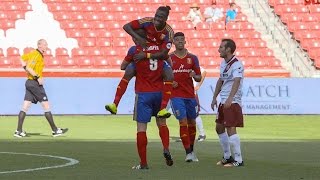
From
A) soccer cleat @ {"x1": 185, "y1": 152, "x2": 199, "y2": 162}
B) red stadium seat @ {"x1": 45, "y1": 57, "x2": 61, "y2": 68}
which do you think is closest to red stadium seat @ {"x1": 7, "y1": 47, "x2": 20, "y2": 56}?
red stadium seat @ {"x1": 45, "y1": 57, "x2": 61, "y2": 68}

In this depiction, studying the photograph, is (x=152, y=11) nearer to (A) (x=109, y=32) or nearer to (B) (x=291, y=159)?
(A) (x=109, y=32)

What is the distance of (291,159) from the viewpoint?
587 inches

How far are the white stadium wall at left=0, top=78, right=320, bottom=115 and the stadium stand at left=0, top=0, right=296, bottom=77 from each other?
2683mm

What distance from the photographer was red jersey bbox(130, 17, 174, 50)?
41.4 feet

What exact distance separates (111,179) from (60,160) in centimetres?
317

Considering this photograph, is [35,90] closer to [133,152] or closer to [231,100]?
[133,152]

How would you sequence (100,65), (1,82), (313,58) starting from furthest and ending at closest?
1. (313,58)
2. (100,65)
3. (1,82)

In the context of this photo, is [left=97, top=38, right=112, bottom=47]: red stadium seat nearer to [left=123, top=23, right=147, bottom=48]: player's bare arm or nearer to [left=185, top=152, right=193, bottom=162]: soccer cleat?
[left=185, top=152, right=193, bottom=162]: soccer cleat

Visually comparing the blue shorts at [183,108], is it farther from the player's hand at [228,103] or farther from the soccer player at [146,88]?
the soccer player at [146,88]

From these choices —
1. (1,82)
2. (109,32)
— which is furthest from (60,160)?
(109,32)

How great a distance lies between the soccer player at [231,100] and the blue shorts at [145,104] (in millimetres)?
1221

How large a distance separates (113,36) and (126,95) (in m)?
7.40

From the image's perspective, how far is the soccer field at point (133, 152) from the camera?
1176 centimetres

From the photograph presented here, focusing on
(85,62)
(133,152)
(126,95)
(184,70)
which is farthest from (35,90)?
(85,62)
